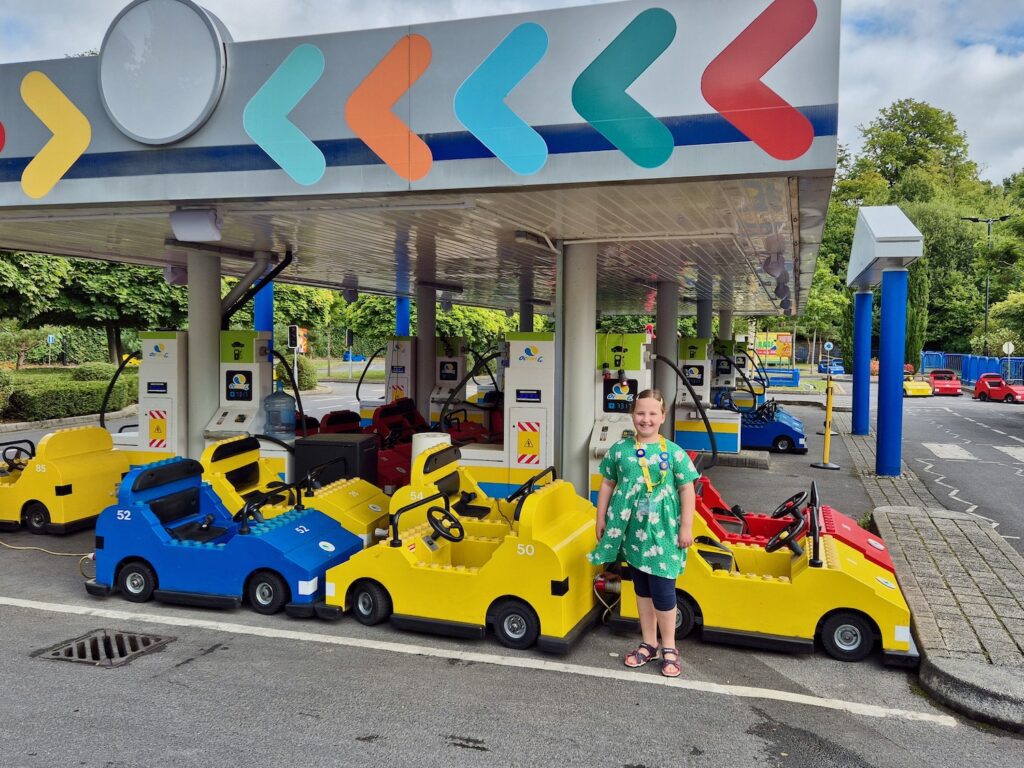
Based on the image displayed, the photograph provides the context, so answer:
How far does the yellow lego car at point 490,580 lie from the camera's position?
4.95 meters

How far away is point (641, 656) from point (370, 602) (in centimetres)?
194

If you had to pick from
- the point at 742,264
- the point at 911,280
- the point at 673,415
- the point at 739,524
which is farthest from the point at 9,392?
the point at 911,280

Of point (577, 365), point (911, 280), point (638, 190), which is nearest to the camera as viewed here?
point (638, 190)

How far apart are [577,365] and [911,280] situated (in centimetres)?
4039

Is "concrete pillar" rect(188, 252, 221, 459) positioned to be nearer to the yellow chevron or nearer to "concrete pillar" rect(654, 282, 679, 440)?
the yellow chevron

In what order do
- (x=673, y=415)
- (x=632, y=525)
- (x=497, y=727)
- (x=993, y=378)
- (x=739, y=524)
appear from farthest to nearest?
1. (x=993, y=378)
2. (x=673, y=415)
3. (x=739, y=524)
4. (x=632, y=525)
5. (x=497, y=727)

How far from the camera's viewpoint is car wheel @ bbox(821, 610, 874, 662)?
488 cm

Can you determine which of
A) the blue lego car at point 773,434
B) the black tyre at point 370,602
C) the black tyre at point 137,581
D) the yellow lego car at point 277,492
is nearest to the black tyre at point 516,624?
the black tyre at point 370,602

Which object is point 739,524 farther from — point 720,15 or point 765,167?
point 720,15

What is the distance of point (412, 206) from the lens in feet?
22.2

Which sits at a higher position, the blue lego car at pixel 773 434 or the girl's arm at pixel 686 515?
the girl's arm at pixel 686 515

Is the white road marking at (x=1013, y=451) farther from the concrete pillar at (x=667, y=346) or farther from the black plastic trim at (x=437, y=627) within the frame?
the black plastic trim at (x=437, y=627)

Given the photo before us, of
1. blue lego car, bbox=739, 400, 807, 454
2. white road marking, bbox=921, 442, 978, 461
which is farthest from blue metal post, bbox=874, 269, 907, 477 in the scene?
white road marking, bbox=921, 442, 978, 461

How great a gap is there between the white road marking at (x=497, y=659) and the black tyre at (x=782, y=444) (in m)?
11.5
